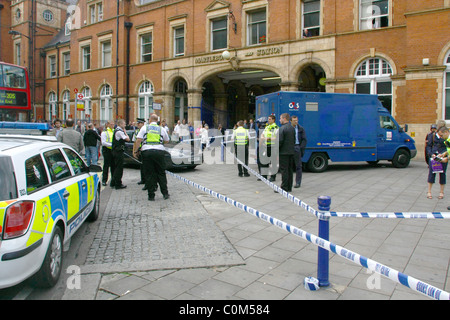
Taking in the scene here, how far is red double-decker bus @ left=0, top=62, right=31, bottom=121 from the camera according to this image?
49.6 feet

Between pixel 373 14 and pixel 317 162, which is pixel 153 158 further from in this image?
pixel 373 14

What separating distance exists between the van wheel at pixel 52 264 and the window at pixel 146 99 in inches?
967

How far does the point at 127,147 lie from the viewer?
45.3 feet

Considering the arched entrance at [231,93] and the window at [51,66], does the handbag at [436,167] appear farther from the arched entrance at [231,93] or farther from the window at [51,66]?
the window at [51,66]

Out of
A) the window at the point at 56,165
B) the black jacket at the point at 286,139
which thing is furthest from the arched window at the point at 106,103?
the window at the point at 56,165

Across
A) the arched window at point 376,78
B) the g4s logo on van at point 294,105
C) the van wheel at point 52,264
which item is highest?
the arched window at point 376,78

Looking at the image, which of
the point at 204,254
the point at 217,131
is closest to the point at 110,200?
the point at 204,254

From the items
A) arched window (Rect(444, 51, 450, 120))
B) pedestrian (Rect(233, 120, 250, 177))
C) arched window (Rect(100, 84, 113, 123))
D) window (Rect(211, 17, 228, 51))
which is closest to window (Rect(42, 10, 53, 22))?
arched window (Rect(100, 84, 113, 123))

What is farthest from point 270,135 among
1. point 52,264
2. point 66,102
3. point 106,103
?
point 66,102

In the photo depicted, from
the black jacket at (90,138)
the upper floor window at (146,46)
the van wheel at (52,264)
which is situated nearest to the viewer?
the van wheel at (52,264)

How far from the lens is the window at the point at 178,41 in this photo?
26084mm

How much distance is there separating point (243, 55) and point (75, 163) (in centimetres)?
1866
